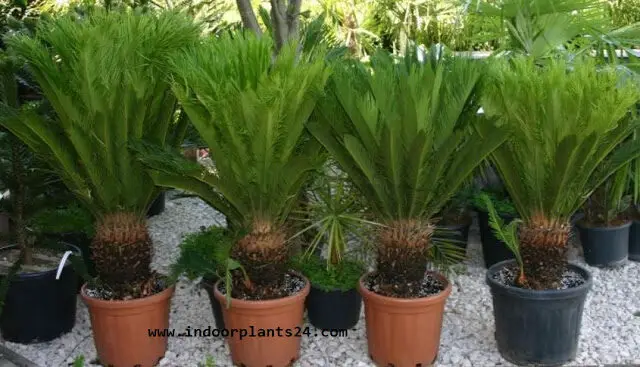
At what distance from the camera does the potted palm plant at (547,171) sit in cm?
323

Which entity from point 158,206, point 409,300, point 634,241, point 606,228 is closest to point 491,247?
point 606,228

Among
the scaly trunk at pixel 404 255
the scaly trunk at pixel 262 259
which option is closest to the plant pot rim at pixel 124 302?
the scaly trunk at pixel 262 259

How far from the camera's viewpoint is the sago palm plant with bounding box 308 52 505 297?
3146 mm

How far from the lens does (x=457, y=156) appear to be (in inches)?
132

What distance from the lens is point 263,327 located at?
3.40m

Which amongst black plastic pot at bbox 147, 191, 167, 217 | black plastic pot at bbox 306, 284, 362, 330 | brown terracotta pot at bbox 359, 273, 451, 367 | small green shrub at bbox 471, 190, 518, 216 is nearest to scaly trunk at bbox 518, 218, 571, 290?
brown terracotta pot at bbox 359, 273, 451, 367

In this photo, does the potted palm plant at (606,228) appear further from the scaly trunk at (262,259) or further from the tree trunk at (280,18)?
the scaly trunk at (262,259)

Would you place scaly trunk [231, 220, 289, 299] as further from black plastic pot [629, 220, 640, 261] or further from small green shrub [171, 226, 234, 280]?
black plastic pot [629, 220, 640, 261]

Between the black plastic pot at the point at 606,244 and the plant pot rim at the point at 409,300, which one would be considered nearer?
the plant pot rim at the point at 409,300

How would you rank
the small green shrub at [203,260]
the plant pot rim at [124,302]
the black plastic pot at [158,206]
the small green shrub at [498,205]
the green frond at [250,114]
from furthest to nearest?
1. the black plastic pot at [158,206]
2. the small green shrub at [498,205]
3. the plant pot rim at [124,302]
4. the small green shrub at [203,260]
5. the green frond at [250,114]


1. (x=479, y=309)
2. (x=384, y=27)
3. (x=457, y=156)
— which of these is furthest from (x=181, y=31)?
(x=384, y=27)

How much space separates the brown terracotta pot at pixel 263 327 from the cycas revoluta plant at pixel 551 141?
1.15 metres

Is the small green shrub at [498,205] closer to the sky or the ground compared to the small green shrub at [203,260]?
closer to the ground

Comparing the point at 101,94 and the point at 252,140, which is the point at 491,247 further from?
the point at 101,94
